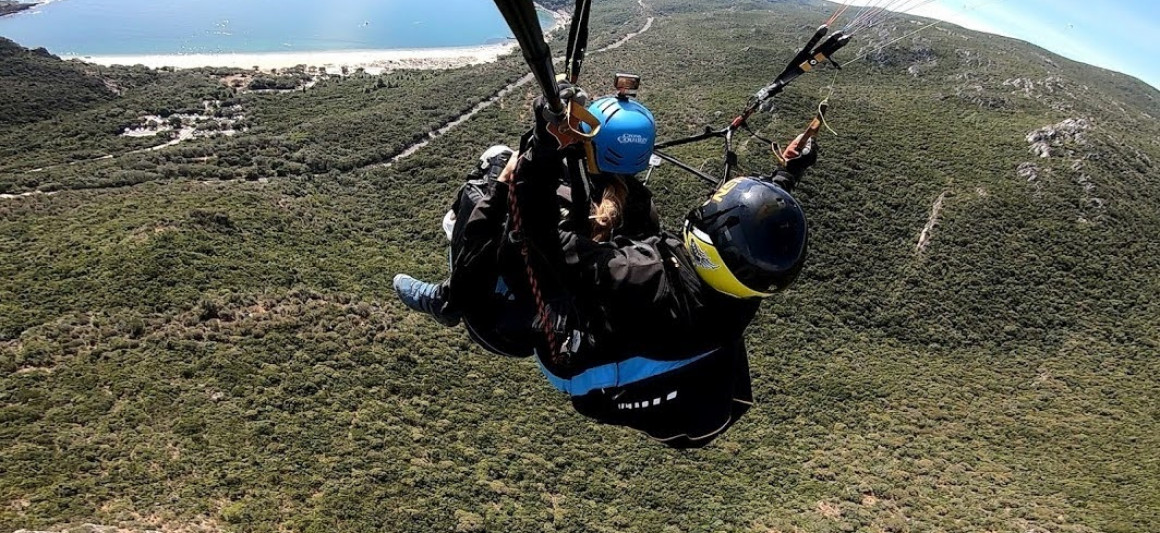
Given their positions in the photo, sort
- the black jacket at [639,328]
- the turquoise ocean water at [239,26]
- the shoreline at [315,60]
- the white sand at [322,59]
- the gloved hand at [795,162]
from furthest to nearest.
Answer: the turquoise ocean water at [239,26], the white sand at [322,59], the shoreline at [315,60], the gloved hand at [795,162], the black jacket at [639,328]

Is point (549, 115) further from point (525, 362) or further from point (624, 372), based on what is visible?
point (525, 362)

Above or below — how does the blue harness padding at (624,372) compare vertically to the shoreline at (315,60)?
below

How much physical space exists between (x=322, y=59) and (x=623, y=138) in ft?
270

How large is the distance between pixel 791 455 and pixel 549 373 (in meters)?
22.1

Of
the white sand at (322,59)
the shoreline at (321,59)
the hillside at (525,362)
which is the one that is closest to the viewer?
the hillside at (525,362)

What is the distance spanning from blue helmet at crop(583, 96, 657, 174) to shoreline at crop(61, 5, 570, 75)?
72.7 meters

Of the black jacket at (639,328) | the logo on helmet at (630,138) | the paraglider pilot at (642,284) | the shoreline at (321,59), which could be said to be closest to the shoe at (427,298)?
the paraglider pilot at (642,284)

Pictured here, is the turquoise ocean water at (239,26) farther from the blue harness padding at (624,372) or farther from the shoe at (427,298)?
the blue harness padding at (624,372)

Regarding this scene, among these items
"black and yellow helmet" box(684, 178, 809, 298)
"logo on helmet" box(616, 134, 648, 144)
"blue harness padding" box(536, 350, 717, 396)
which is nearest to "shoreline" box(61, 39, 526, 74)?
"logo on helmet" box(616, 134, 648, 144)

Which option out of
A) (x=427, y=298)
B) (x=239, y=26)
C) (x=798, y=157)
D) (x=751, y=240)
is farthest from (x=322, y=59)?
(x=751, y=240)

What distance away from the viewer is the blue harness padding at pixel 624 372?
2992 millimetres

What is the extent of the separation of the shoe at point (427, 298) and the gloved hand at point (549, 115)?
5.01 ft

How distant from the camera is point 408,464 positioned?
62.7 ft

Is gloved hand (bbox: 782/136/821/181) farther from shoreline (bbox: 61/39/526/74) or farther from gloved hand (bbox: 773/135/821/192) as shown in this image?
shoreline (bbox: 61/39/526/74)
